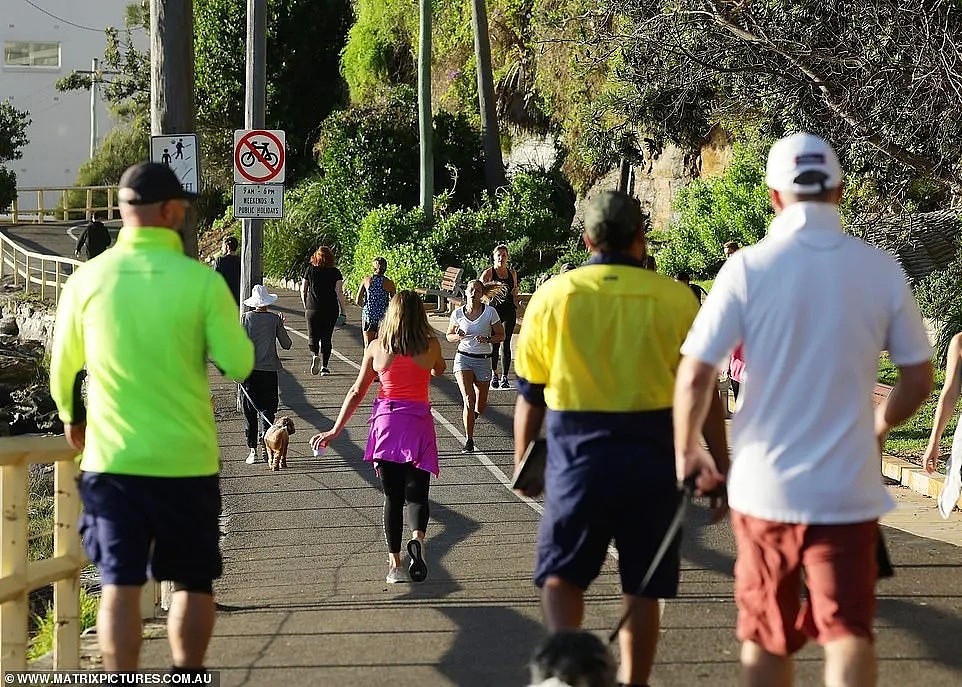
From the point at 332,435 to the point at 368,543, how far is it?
181 centimetres

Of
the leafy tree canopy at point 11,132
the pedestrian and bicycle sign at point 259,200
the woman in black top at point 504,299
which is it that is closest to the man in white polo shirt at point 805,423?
the pedestrian and bicycle sign at point 259,200

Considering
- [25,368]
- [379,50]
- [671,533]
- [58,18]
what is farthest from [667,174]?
[58,18]

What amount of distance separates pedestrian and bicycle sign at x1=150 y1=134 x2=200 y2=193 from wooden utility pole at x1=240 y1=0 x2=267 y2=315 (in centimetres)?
530

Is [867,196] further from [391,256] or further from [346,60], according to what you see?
[346,60]

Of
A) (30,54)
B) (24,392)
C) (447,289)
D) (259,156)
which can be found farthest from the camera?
(30,54)

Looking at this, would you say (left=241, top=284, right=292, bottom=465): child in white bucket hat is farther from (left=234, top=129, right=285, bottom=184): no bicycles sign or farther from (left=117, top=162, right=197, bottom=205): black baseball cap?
(left=117, top=162, right=197, bottom=205): black baseball cap

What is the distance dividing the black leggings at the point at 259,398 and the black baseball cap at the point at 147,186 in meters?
8.47

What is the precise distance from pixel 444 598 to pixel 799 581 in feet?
12.5

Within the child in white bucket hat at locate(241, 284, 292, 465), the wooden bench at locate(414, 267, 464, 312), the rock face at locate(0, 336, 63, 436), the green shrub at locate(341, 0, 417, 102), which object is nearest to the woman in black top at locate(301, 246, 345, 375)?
the rock face at locate(0, 336, 63, 436)

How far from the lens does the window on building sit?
236 ft

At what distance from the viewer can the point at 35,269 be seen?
3544cm

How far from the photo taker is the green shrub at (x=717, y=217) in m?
24.6

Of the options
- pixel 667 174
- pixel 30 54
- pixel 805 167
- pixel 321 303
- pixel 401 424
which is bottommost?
pixel 321 303

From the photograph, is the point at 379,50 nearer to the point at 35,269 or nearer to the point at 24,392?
the point at 35,269
